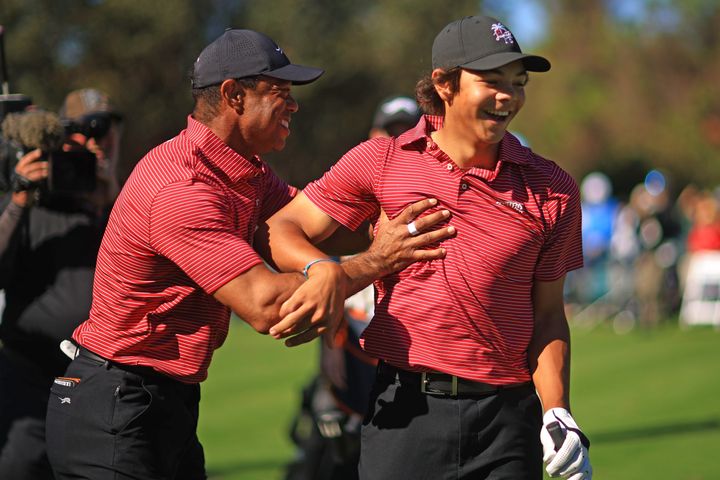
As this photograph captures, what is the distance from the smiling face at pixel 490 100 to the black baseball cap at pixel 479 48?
0.05 m

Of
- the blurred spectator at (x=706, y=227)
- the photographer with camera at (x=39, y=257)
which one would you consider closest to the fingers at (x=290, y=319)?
the photographer with camera at (x=39, y=257)

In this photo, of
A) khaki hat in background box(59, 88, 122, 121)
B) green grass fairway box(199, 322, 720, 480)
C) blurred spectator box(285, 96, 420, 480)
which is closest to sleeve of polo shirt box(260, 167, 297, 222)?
khaki hat in background box(59, 88, 122, 121)

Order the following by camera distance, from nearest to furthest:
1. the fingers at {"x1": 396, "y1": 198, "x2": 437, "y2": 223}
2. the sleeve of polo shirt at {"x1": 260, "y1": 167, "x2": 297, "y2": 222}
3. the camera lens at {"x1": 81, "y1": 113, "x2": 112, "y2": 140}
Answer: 1. the fingers at {"x1": 396, "y1": 198, "x2": 437, "y2": 223}
2. the sleeve of polo shirt at {"x1": 260, "y1": 167, "x2": 297, "y2": 222}
3. the camera lens at {"x1": 81, "y1": 113, "x2": 112, "y2": 140}

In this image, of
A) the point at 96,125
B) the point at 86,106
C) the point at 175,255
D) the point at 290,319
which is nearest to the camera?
the point at 290,319

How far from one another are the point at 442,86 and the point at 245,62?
0.73m

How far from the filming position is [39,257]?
5438mm

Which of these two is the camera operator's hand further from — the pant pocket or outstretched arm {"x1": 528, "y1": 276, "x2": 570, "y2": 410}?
outstretched arm {"x1": 528, "y1": 276, "x2": 570, "y2": 410}

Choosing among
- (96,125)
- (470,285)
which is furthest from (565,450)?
(96,125)

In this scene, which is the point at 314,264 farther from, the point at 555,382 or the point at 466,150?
the point at 555,382

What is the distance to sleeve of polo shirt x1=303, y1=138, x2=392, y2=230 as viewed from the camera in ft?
13.4

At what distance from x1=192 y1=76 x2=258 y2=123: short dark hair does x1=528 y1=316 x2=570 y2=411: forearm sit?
1394mm

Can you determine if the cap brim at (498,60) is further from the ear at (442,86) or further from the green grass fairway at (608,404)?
the green grass fairway at (608,404)

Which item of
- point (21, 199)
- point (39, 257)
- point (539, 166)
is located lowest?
point (39, 257)

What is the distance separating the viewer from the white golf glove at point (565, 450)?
387 centimetres
